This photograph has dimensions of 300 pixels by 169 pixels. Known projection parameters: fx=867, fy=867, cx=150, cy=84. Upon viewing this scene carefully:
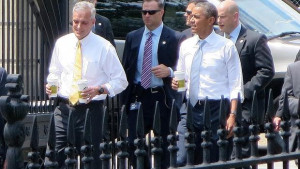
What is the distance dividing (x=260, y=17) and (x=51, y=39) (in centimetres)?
326

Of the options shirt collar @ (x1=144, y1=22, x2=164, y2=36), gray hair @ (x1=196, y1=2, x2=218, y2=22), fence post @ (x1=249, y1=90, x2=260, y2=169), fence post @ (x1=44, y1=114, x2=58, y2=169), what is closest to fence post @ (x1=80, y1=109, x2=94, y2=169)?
fence post @ (x1=44, y1=114, x2=58, y2=169)

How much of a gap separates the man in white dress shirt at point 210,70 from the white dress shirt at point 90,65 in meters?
0.56

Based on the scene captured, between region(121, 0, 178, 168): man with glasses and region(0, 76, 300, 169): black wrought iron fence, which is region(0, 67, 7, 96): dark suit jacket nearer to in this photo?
region(121, 0, 178, 168): man with glasses

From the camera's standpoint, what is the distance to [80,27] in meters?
6.95

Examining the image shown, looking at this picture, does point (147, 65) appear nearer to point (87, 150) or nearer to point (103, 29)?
point (103, 29)

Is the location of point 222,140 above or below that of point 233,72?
below

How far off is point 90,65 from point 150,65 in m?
0.93

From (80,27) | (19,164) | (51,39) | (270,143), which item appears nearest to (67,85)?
(80,27)

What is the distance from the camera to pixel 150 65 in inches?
305

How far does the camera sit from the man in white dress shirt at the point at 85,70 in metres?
6.89

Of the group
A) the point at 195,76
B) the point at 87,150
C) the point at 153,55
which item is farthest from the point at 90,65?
the point at 87,150

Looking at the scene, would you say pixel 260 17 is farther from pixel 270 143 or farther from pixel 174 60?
pixel 270 143

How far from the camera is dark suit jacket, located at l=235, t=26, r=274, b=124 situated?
289 inches

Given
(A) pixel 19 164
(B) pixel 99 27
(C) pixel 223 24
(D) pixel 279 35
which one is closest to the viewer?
(A) pixel 19 164
